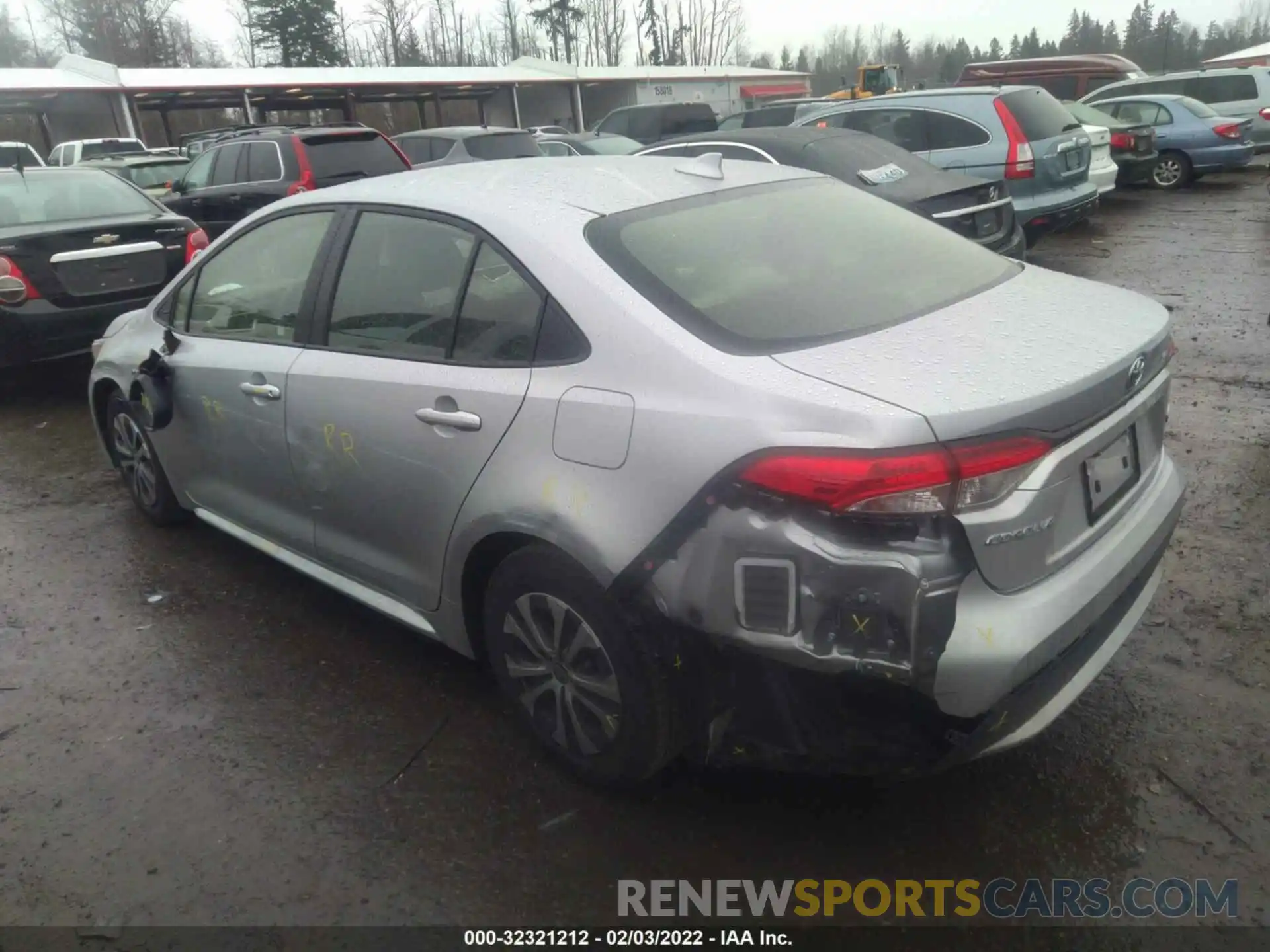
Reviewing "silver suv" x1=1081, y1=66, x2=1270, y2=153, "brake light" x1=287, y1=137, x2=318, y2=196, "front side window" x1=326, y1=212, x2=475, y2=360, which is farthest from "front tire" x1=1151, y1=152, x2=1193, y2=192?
"front side window" x1=326, y1=212, x2=475, y2=360

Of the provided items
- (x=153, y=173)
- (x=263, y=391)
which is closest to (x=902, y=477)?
(x=263, y=391)

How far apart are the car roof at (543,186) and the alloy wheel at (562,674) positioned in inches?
44.0

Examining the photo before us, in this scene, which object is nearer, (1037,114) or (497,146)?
(1037,114)

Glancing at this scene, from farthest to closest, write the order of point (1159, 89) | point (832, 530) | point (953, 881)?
point (1159, 89) → point (953, 881) → point (832, 530)

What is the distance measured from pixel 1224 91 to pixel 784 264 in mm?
19577

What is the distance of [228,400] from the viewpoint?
12.0 ft

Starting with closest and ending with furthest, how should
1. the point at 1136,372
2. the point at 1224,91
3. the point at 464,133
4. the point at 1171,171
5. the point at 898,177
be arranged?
the point at 1136,372 → the point at 898,177 → the point at 464,133 → the point at 1171,171 → the point at 1224,91

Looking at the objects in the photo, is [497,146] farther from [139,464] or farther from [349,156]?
[139,464]

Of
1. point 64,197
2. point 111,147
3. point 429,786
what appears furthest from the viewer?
point 111,147

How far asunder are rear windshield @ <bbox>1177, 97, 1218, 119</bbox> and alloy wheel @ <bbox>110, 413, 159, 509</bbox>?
16280 millimetres

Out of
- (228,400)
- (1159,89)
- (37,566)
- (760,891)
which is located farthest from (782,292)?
(1159,89)

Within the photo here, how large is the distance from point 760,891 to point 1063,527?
1151 mm

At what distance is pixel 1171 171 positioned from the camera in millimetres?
15539

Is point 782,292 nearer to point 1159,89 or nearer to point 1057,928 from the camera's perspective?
point 1057,928
